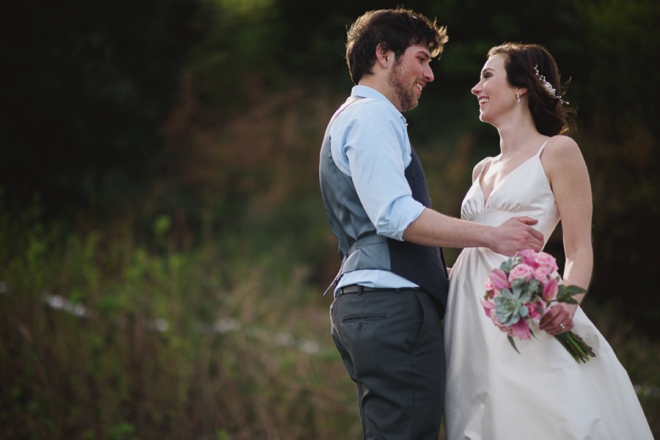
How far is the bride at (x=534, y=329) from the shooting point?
2.50 m

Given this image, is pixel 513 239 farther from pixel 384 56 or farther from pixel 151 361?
pixel 151 361

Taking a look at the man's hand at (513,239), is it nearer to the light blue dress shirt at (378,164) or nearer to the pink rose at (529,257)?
the pink rose at (529,257)

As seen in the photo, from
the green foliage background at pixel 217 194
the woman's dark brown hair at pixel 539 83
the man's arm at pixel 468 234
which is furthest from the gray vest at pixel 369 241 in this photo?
the green foliage background at pixel 217 194

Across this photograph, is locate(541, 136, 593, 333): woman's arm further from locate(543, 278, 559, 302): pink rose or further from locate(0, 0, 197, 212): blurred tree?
locate(0, 0, 197, 212): blurred tree

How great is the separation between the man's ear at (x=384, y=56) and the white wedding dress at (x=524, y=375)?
2.42 feet

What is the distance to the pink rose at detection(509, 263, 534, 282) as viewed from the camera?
236 centimetres

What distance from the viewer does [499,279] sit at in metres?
2.44

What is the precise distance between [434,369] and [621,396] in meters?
0.75

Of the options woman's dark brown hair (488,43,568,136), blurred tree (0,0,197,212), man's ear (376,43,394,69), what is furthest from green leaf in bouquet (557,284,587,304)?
blurred tree (0,0,197,212)

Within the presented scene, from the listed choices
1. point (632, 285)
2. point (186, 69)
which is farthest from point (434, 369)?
point (186, 69)

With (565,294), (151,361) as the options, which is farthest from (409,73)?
(151,361)

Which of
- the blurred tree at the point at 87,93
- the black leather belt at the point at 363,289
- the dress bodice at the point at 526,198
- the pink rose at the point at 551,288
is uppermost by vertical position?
the blurred tree at the point at 87,93

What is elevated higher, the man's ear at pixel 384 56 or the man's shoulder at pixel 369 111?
the man's ear at pixel 384 56

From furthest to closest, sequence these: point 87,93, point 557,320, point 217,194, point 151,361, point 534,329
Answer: point 217,194, point 87,93, point 151,361, point 534,329, point 557,320
